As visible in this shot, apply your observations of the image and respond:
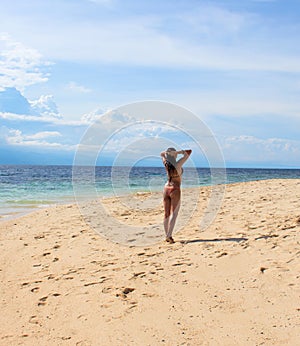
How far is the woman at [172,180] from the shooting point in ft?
26.7

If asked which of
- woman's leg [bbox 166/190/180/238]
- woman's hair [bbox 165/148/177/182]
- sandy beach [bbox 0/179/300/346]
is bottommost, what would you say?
sandy beach [bbox 0/179/300/346]

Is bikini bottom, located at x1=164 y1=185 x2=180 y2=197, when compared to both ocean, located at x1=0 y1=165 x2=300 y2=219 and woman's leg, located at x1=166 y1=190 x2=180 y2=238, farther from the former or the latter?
ocean, located at x1=0 y1=165 x2=300 y2=219

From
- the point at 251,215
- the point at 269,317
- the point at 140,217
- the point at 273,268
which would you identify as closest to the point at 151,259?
the point at 273,268

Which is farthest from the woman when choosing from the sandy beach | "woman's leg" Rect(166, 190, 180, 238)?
the sandy beach

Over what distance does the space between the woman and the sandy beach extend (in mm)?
445

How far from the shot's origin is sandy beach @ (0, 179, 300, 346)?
4.38 meters

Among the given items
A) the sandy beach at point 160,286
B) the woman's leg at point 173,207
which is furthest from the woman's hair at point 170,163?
the sandy beach at point 160,286

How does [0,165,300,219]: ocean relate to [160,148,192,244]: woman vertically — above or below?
below

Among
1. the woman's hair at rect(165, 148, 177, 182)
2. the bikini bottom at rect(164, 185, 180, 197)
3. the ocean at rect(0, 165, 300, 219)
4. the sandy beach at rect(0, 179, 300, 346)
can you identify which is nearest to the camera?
the sandy beach at rect(0, 179, 300, 346)

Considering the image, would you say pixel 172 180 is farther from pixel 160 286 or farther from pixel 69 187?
pixel 69 187

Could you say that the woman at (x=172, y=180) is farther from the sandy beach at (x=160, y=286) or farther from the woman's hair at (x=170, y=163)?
the sandy beach at (x=160, y=286)

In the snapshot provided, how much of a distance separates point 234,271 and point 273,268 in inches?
23.9

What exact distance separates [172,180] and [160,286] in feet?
10.2

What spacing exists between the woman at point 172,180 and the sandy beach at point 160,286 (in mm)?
445
